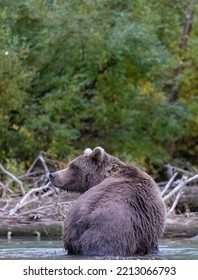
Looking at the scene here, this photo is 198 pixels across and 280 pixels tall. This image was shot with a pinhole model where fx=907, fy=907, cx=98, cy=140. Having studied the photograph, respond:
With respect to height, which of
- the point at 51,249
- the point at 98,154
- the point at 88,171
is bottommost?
the point at 51,249

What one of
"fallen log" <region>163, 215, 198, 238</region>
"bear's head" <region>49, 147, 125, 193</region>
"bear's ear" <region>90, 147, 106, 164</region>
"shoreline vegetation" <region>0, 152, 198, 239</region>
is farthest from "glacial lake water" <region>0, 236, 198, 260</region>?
"bear's ear" <region>90, 147, 106, 164</region>

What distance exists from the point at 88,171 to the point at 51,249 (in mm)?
988

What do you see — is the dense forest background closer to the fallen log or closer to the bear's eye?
the fallen log

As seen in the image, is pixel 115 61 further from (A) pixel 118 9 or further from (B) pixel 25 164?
(B) pixel 25 164

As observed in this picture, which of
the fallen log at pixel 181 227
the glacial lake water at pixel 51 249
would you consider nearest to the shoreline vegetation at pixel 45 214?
the fallen log at pixel 181 227

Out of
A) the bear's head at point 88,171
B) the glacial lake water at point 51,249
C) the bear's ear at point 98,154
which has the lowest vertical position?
the glacial lake water at point 51,249

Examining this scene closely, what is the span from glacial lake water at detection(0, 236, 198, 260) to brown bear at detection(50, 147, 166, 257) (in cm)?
18

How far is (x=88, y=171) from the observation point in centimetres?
1046

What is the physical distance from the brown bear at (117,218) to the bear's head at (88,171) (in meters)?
0.24

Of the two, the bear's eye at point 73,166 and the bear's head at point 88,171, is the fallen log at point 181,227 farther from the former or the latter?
the bear's eye at point 73,166

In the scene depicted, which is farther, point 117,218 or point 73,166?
point 73,166

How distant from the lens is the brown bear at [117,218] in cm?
900

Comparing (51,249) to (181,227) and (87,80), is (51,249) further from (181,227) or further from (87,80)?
(87,80)

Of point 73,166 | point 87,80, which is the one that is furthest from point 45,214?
point 87,80
